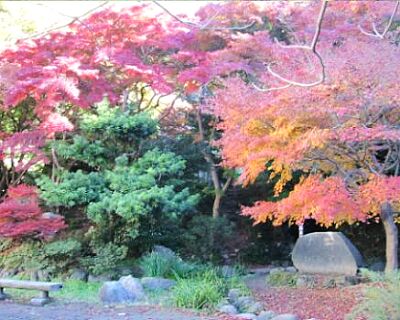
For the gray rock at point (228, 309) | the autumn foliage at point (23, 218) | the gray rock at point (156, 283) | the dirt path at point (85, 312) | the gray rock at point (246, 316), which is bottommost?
the gray rock at point (246, 316)

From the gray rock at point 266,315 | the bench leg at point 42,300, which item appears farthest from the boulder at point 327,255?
the bench leg at point 42,300

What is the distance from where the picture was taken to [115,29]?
11039mm

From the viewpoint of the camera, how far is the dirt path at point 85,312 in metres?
6.76

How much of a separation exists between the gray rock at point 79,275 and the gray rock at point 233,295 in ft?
10.1

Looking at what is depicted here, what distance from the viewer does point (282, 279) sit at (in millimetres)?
10094

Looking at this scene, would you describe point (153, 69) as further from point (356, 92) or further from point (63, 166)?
point (356, 92)

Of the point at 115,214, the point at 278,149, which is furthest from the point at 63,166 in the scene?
the point at 278,149

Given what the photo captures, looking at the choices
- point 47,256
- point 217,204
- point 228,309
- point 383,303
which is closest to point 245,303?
point 228,309

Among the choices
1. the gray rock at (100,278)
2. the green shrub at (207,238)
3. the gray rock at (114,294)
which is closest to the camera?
the gray rock at (114,294)

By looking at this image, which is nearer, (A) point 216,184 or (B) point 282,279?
(B) point 282,279

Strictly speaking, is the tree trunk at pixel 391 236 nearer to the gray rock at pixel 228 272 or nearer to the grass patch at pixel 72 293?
the gray rock at pixel 228 272

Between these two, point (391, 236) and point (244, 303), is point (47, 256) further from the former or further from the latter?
point (391, 236)

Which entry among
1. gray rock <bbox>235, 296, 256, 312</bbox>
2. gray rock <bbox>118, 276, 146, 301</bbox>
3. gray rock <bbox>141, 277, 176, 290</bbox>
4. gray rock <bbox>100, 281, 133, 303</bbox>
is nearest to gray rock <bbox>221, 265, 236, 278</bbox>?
gray rock <bbox>141, 277, 176, 290</bbox>

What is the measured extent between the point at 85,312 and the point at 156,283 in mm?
1854
